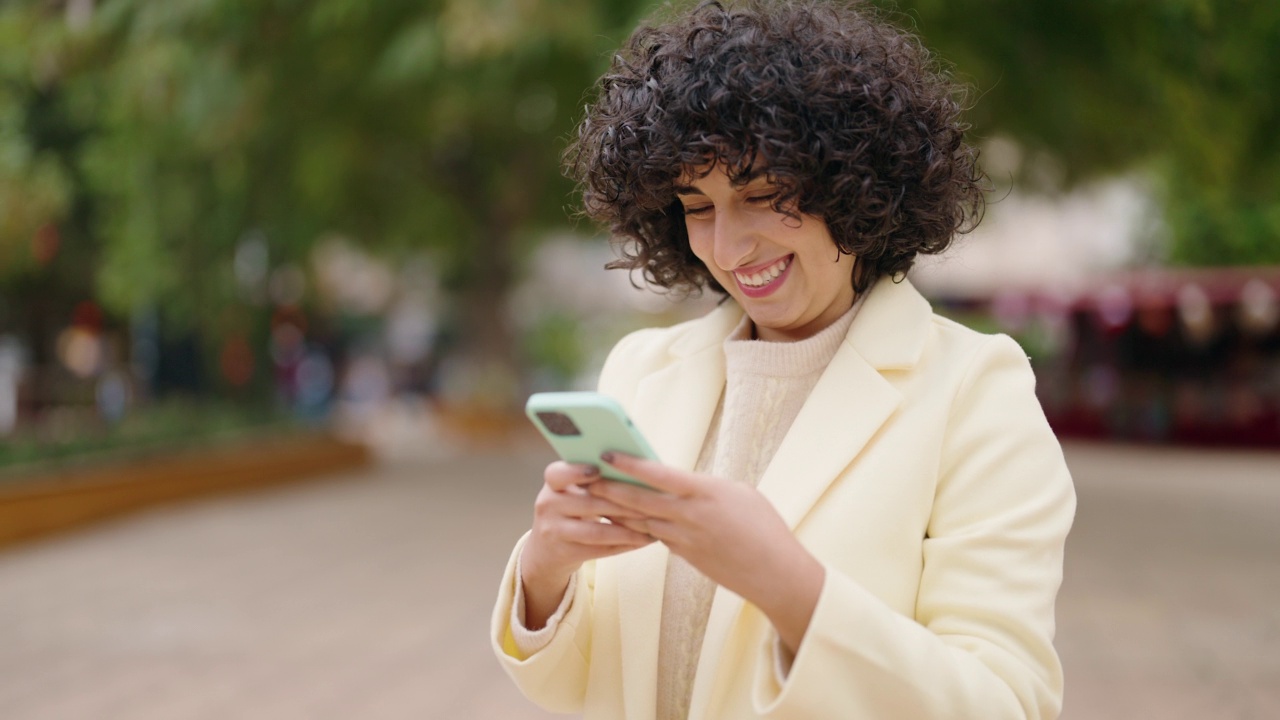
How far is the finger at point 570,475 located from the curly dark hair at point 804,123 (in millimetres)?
445

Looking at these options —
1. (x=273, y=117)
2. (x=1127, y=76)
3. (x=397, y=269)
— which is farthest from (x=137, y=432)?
(x=397, y=269)

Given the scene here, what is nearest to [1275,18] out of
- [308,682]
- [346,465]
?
[308,682]

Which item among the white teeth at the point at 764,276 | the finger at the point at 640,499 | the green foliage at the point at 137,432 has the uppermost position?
the white teeth at the point at 764,276

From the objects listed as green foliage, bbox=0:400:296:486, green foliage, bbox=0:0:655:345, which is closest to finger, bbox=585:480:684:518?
green foliage, bbox=0:0:655:345

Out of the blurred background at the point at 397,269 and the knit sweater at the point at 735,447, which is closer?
the knit sweater at the point at 735,447

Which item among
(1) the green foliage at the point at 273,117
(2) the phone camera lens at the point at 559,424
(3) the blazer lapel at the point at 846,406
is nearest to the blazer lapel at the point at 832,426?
(3) the blazer lapel at the point at 846,406

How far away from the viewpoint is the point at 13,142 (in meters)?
9.55

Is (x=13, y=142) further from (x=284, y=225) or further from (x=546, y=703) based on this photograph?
(x=546, y=703)

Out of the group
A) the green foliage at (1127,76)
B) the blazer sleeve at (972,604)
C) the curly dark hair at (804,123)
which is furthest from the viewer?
the green foliage at (1127,76)

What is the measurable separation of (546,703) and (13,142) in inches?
370

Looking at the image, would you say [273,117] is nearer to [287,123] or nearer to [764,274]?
[287,123]

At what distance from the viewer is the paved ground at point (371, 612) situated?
508cm

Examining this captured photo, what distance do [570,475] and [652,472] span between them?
13cm

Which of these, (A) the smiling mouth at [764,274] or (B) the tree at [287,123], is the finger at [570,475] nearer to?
(A) the smiling mouth at [764,274]
